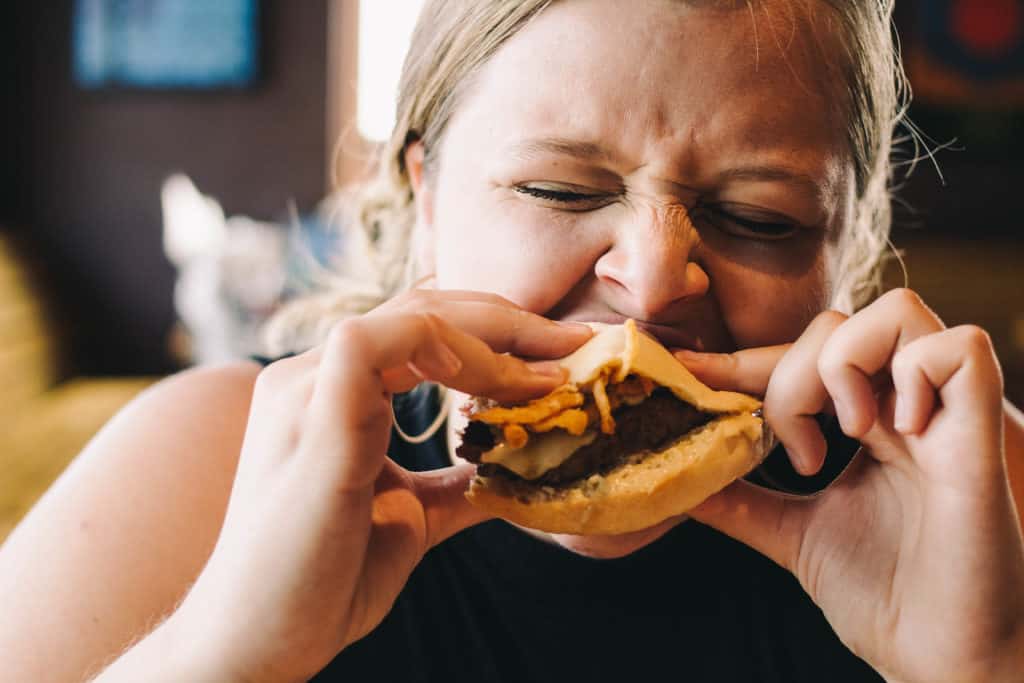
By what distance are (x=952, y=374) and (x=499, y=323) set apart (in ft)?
1.67

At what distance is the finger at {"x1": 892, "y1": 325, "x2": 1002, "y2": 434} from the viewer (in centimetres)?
99

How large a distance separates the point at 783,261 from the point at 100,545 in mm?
1044

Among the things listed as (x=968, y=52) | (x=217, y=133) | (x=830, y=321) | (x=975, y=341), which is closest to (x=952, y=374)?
(x=975, y=341)

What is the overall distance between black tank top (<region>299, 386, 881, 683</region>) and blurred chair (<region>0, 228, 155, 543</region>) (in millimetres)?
2669

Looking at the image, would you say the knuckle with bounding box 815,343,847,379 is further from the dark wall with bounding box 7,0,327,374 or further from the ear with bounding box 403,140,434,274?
the dark wall with bounding box 7,0,327,374

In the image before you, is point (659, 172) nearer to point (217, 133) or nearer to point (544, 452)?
point (544, 452)

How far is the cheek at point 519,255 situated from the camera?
3.85 ft

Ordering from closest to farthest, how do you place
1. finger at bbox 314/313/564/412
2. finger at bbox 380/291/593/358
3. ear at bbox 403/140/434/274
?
finger at bbox 314/313/564/412
finger at bbox 380/291/593/358
ear at bbox 403/140/434/274

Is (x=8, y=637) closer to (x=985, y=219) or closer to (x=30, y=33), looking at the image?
(x=30, y=33)

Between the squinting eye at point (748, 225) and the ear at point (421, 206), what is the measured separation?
48 centimetres

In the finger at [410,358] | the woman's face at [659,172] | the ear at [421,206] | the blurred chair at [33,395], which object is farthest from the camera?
the blurred chair at [33,395]

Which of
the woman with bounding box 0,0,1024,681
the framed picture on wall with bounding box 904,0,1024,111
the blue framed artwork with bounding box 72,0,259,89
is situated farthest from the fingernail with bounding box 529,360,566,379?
the framed picture on wall with bounding box 904,0,1024,111

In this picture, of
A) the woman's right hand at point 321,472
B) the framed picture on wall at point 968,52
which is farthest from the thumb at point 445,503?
the framed picture on wall at point 968,52

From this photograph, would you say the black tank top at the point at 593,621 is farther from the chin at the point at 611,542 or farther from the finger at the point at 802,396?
the finger at the point at 802,396
